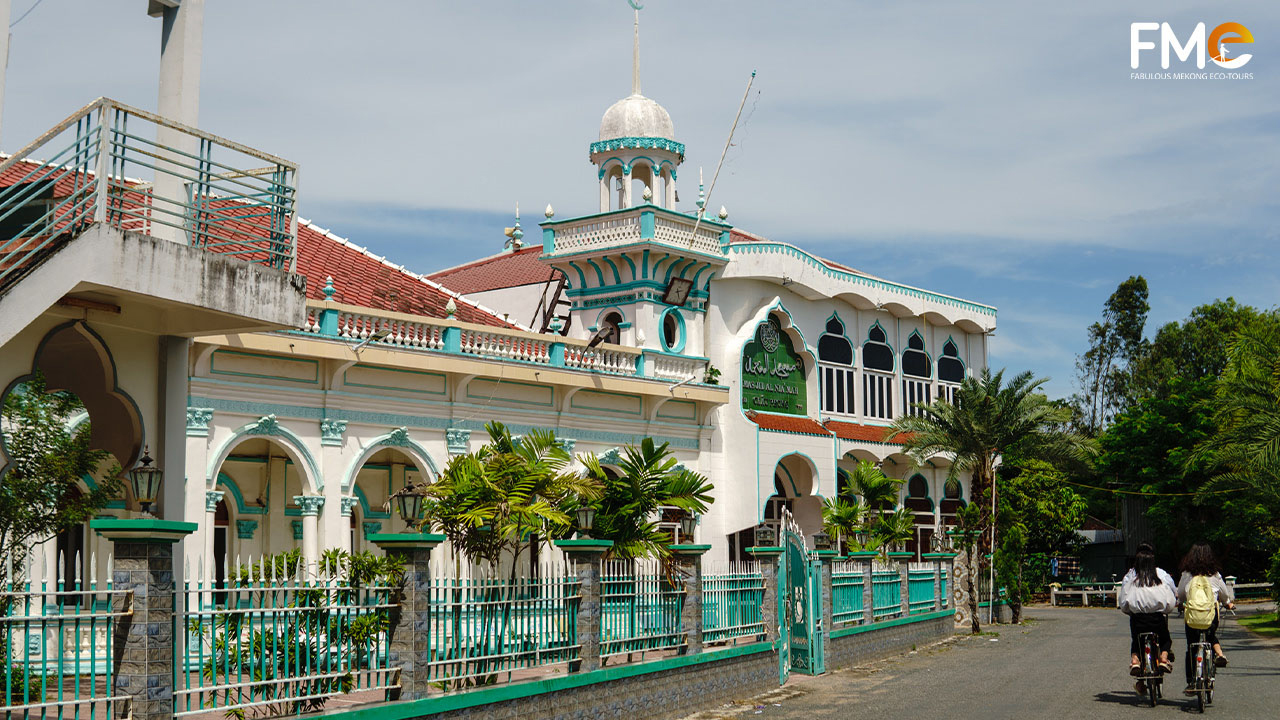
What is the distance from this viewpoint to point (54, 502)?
34.2 feet

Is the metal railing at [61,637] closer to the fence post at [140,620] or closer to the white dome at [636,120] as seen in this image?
the fence post at [140,620]

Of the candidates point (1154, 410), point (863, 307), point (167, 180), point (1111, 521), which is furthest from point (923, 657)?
point (1111, 521)

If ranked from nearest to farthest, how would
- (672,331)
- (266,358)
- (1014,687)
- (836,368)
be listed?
1. (1014,687)
2. (266,358)
3. (672,331)
4. (836,368)

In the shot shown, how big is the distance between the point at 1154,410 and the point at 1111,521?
980 centimetres

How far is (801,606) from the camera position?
60.9 ft

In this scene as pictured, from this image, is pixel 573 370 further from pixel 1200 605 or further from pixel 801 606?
pixel 1200 605

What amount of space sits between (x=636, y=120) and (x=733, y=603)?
46.9 feet

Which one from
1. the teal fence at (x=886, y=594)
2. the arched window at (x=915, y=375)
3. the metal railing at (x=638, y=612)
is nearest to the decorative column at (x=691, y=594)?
the metal railing at (x=638, y=612)

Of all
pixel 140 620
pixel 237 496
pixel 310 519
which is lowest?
pixel 140 620

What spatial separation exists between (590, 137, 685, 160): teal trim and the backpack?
1625 cm

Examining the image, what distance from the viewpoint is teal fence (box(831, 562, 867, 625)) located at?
66.4 feet

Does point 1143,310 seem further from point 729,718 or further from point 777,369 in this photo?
point 729,718

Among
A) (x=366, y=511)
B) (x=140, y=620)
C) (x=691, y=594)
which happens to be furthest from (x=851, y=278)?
(x=140, y=620)

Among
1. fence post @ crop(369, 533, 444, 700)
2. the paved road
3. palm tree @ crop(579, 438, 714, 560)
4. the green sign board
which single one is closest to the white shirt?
the paved road
